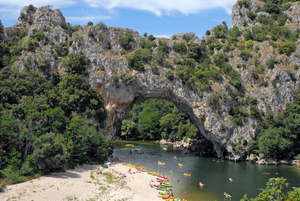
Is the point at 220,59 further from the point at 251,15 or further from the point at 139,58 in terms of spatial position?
the point at 139,58

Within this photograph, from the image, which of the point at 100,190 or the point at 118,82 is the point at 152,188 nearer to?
the point at 100,190

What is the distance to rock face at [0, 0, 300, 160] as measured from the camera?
5659 cm

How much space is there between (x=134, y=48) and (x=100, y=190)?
1605 inches

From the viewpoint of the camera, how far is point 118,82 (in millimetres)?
56656

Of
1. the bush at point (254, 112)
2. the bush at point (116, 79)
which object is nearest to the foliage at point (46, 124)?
A: the bush at point (116, 79)

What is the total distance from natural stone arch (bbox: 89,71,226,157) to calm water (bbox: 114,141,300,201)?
832cm

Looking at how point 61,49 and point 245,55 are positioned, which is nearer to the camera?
point 61,49

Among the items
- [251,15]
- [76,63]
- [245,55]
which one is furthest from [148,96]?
[251,15]

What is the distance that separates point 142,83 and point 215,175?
26358 millimetres

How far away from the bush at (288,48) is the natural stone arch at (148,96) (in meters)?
26.2

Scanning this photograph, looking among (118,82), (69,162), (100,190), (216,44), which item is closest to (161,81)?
(118,82)

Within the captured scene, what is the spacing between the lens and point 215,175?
44.2 m

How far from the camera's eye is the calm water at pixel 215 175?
114ft

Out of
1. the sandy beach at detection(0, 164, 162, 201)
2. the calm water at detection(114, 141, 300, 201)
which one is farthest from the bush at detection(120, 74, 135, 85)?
the sandy beach at detection(0, 164, 162, 201)
